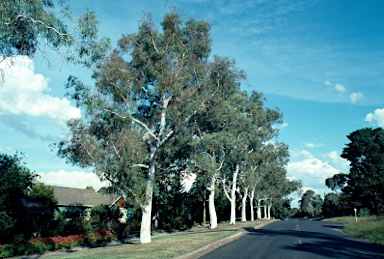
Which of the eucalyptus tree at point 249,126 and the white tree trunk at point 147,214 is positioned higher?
the eucalyptus tree at point 249,126

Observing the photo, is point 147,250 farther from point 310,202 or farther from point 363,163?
point 310,202

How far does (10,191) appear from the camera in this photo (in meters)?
22.7

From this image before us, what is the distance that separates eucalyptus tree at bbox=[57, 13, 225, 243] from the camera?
2156cm

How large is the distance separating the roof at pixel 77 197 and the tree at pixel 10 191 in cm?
2154

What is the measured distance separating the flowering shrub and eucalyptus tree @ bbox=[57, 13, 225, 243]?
20.8 feet

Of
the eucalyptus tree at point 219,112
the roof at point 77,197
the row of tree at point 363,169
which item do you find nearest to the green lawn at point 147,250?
the eucalyptus tree at point 219,112

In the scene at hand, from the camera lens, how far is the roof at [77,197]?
1925 inches

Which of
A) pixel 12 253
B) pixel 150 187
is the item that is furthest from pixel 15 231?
pixel 150 187

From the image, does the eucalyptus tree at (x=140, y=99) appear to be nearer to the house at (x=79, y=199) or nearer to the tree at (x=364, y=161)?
the house at (x=79, y=199)

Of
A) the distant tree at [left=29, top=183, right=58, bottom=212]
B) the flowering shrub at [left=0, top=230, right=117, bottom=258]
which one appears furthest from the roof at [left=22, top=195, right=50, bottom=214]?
the flowering shrub at [left=0, top=230, right=117, bottom=258]

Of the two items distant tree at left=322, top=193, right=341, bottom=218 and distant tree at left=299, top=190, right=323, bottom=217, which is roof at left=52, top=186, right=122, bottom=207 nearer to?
distant tree at left=322, top=193, right=341, bottom=218

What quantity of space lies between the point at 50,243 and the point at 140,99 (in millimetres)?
11951

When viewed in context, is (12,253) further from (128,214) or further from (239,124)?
(128,214)

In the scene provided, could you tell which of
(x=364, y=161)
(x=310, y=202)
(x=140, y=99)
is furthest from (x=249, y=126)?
(x=310, y=202)
